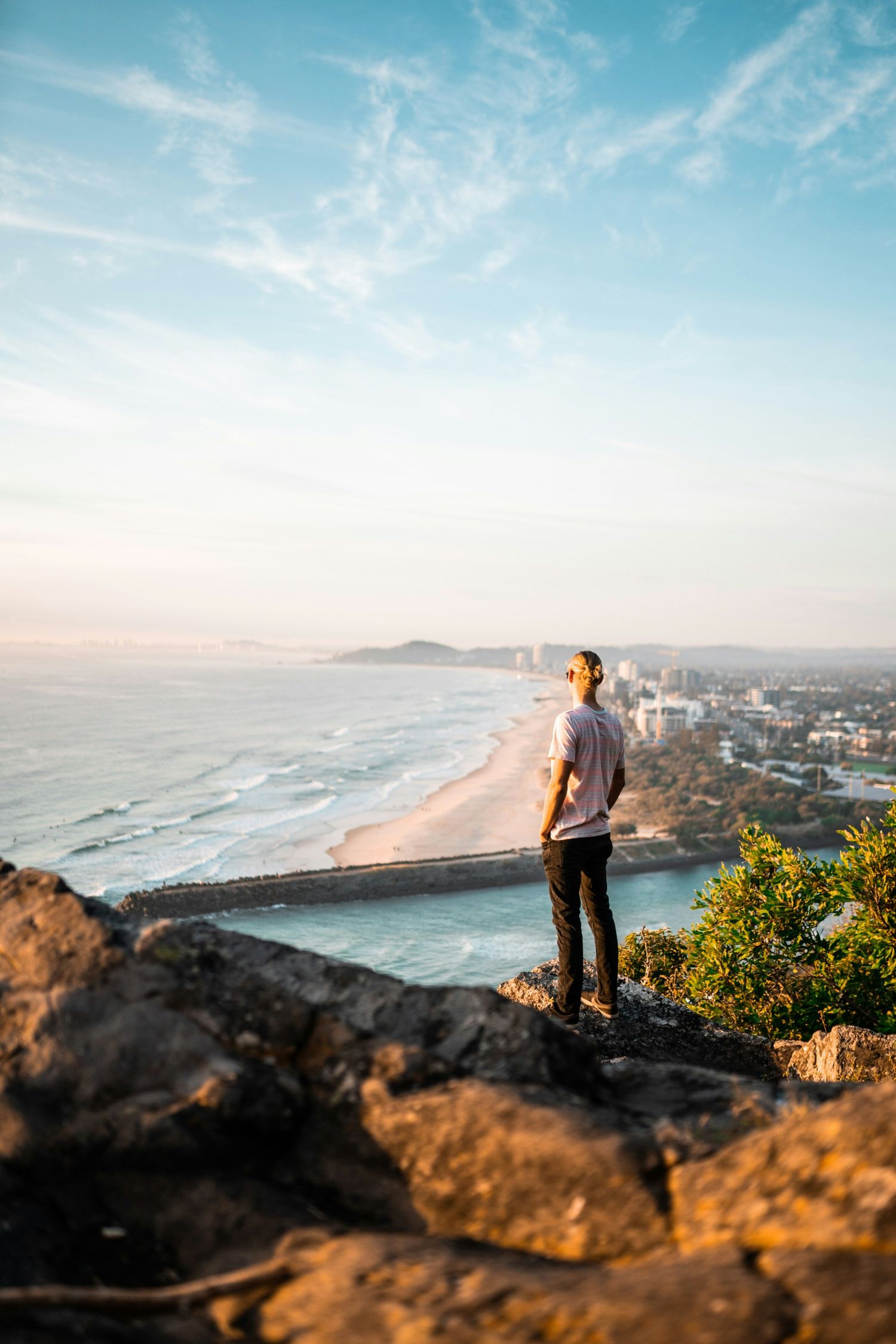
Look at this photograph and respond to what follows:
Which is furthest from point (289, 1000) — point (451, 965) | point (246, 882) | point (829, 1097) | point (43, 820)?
point (43, 820)

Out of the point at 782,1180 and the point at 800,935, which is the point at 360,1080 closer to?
the point at 782,1180

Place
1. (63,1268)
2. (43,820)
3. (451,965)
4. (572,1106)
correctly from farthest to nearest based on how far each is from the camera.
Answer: (43,820) < (451,965) < (572,1106) < (63,1268)

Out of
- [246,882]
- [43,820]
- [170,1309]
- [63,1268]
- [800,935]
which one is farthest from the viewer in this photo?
[43,820]

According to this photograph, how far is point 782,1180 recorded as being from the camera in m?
2.68

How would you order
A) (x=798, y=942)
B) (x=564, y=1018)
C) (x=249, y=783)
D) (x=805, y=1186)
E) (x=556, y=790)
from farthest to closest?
(x=249, y=783), (x=798, y=942), (x=564, y=1018), (x=556, y=790), (x=805, y=1186)

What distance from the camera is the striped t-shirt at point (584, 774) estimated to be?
6.37m

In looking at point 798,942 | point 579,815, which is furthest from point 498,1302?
point 798,942

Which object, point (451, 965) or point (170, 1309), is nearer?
point (170, 1309)

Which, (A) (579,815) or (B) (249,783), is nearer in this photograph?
(A) (579,815)

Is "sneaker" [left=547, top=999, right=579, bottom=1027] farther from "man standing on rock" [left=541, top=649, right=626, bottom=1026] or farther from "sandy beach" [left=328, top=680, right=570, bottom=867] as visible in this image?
"sandy beach" [left=328, top=680, right=570, bottom=867]

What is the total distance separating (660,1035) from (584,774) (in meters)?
2.71

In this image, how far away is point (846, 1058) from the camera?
7.53 meters

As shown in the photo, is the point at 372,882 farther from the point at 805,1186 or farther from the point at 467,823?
the point at 805,1186

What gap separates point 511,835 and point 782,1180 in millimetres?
51350
